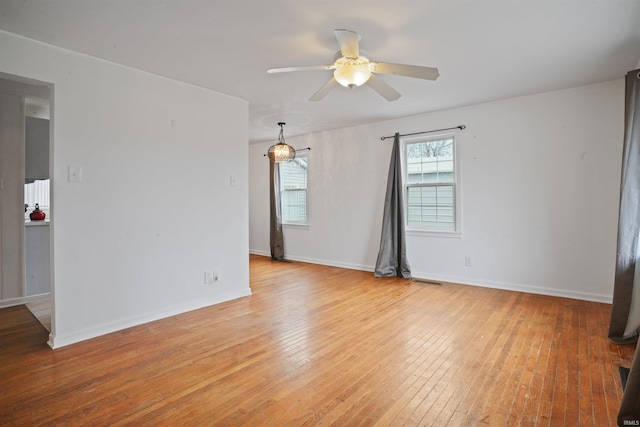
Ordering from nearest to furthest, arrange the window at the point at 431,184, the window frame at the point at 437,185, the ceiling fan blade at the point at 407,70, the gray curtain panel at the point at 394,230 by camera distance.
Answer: the ceiling fan blade at the point at 407,70, the window frame at the point at 437,185, the window at the point at 431,184, the gray curtain panel at the point at 394,230

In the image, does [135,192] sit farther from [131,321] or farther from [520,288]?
[520,288]

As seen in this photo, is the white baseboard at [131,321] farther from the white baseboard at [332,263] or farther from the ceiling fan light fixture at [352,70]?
the ceiling fan light fixture at [352,70]

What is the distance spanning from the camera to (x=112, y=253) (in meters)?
3.09

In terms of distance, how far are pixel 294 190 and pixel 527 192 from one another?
4079 millimetres

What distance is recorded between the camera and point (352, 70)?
2.51 m

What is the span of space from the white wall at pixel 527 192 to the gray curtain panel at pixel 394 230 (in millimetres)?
182

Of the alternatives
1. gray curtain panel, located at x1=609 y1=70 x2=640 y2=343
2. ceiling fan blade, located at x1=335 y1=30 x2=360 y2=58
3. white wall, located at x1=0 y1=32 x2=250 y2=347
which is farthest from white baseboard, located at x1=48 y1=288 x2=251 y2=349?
gray curtain panel, located at x1=609 y1=70 x2=640 y2=343

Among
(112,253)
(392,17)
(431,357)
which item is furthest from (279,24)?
(431,357)

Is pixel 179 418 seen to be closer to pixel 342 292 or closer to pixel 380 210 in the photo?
pixel 342 292

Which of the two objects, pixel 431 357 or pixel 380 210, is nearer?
pixel 431 357

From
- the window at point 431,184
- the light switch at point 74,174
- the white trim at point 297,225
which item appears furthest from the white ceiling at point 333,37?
the white trim at point 297,225

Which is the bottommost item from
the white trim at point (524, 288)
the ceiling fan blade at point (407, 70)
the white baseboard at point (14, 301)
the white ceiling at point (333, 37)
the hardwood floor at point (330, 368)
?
the hardwood floor at point (330, 368)

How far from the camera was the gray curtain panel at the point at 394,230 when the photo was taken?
516cm

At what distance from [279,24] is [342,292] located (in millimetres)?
3150
